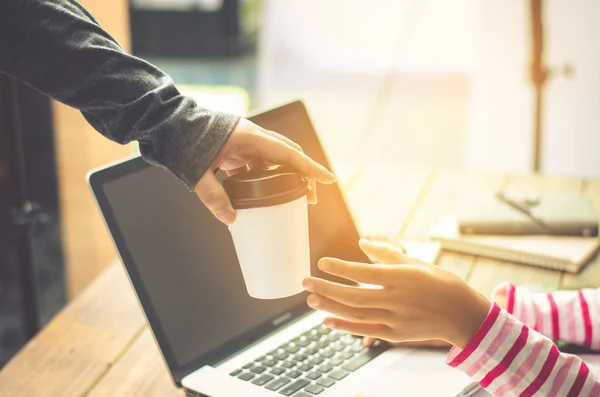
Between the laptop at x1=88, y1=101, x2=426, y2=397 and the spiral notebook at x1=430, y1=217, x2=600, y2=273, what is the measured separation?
0.35m

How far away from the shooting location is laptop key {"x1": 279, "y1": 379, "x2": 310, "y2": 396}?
35.2 inches

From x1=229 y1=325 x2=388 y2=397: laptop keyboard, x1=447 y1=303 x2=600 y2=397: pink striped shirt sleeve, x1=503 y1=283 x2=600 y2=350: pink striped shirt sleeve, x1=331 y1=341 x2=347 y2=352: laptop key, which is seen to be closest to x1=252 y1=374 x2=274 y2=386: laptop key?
x1=229 y1=325 x2=388 y2=397: laptop keyboard

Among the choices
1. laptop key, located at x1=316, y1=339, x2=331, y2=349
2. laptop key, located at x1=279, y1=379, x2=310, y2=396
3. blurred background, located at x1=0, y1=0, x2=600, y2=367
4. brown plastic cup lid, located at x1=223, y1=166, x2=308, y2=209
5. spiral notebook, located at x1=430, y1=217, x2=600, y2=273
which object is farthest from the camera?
blurred background, located at x1=0, y1=0, x2=600, y2=367

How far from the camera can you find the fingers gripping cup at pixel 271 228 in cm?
76

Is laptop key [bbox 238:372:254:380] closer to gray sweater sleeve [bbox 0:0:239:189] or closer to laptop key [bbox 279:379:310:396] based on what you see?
laptop key [bbox 279:379:310:396]

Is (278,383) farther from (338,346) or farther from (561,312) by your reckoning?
(561,312)

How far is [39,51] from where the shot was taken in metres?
0.85

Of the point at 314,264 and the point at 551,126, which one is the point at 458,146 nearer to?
the point at 551,126

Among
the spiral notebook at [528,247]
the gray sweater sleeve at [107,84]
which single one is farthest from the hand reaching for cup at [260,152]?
the spiral notebook at [528,247]

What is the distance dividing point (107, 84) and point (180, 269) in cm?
26

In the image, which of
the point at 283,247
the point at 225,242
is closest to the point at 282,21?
the point at 225,242

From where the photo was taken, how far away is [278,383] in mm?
911

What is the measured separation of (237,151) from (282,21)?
3154mm

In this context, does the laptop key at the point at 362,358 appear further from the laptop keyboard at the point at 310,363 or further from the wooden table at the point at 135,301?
the wooden table at the point at 135,301
